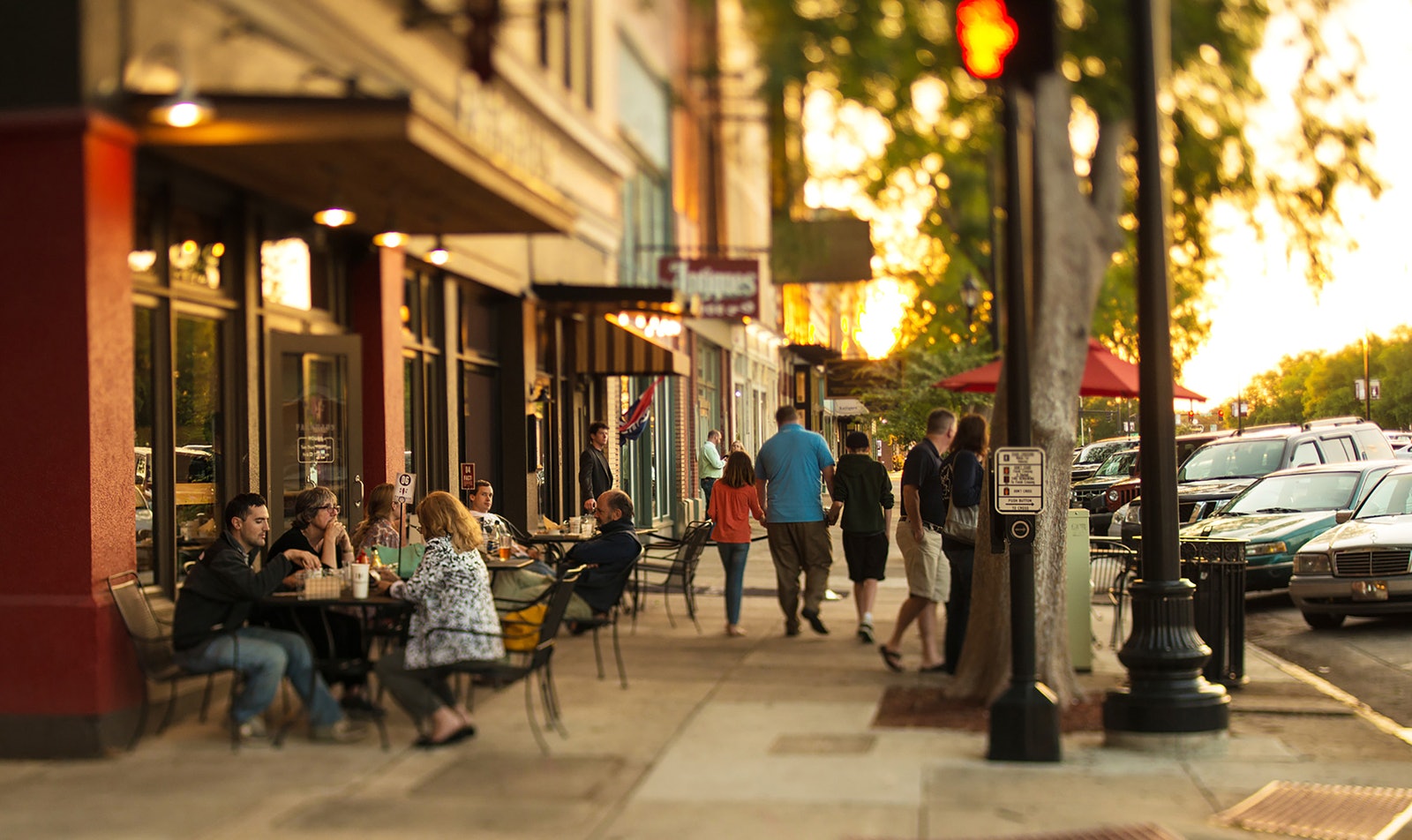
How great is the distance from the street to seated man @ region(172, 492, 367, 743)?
6.56 meters

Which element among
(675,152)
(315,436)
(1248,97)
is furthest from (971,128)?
(675,152)

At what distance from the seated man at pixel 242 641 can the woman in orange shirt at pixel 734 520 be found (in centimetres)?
483

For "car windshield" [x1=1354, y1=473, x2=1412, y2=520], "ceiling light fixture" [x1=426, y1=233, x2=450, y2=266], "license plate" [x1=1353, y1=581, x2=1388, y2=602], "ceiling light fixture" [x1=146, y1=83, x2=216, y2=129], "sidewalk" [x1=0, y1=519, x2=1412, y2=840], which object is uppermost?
"ceiling light fixture" [x1=146, y1=83, x2=216, y2=129]

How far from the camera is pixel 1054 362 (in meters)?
9.25

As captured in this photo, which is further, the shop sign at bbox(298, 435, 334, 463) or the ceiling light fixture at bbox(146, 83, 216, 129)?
the shop sign at bbox(298, 435, 334, 463)

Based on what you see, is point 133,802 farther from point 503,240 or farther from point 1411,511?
point 1411,511

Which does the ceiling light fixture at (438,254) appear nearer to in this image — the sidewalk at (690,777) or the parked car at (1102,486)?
the sidewalk at (690,777)

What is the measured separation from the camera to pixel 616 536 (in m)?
11.0

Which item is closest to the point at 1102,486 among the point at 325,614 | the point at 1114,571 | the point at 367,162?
the point at 1114,571

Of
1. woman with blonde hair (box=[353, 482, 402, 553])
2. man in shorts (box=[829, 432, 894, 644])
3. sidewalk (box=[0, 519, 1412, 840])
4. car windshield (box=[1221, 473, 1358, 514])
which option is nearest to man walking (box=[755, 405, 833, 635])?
man in shorts (box=[829, 432, 894, 644])

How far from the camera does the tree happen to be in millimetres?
8984

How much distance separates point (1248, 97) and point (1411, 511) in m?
6.54

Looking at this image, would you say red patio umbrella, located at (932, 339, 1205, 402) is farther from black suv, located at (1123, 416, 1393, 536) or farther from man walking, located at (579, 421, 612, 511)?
black suv, located at (1123, 416, 1393, 536)

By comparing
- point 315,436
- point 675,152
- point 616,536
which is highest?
point 675,152
